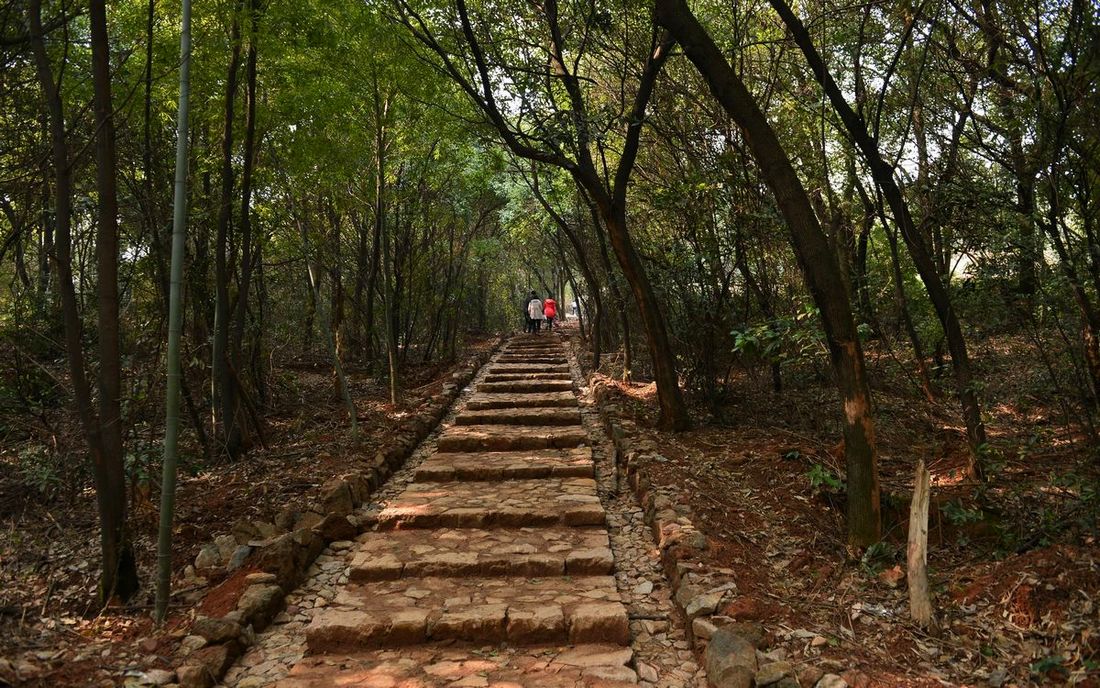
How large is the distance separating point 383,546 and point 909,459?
15.4 ft

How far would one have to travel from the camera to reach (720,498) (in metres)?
5.02

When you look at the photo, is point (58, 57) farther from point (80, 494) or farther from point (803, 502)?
point (803, 502)

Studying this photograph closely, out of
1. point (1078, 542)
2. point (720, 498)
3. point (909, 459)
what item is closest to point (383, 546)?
point (720, 498)

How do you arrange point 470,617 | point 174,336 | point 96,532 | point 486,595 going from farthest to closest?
1. point 96,532
2. point 486,595
3. point 470,617
4. point 174,336

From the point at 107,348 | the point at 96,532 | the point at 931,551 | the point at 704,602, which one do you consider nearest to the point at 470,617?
the point at 704,602

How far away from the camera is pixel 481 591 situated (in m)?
3.94

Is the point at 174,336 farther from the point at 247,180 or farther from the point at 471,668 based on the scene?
the point at 247,180

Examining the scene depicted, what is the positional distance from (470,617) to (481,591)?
1.32 feet

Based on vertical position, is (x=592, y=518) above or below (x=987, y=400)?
below

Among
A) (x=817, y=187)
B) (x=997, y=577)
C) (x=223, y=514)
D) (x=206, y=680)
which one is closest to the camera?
(x=206, y=680)

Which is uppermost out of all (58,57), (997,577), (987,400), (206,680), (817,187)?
(58,57)

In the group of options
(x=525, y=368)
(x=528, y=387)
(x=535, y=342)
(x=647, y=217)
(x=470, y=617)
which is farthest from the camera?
(x=535, y=342)

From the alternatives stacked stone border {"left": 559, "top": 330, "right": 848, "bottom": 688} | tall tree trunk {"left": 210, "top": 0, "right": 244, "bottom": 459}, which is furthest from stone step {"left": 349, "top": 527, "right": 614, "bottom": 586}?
tall tree trunk {"left": 210, "top": 0, "right": 244, "bottom": 459}

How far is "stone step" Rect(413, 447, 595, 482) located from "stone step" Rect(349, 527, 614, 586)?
1.28 meters
